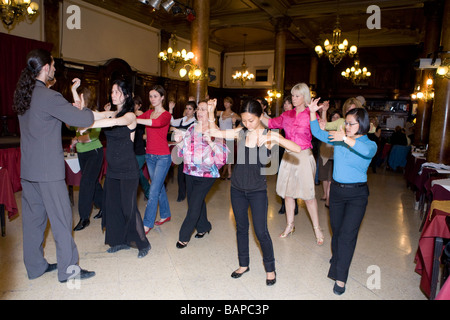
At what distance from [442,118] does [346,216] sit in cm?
378

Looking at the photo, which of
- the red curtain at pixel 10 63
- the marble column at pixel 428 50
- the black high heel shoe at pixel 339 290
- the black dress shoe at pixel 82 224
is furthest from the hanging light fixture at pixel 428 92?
the red curtain at pixel 10 63

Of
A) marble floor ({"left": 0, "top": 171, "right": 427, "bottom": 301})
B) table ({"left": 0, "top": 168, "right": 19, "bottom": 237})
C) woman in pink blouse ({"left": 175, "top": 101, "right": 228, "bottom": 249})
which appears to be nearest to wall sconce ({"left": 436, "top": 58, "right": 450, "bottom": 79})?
marble floor ({"left": 0, "top": 171, "right": 427, "bottom": 301})

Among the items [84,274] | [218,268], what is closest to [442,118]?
[218,268]

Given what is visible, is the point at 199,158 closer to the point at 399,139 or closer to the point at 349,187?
the point at 349,187

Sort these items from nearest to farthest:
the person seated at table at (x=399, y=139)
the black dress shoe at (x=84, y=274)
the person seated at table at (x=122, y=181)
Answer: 1. the black dress shoe at (x=84, y=274)
2. the person seated at table at (x=122, y=181)
3. the person seated at table at (x=399, y=139)

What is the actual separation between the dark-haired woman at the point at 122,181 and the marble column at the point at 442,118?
4.74 metres

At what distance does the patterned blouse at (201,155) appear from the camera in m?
3.17

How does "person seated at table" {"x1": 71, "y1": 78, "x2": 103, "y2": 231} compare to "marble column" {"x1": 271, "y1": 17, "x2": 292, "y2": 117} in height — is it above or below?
below

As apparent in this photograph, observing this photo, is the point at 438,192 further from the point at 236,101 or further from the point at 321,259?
the point at 236,101

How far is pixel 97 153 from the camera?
12.6ft

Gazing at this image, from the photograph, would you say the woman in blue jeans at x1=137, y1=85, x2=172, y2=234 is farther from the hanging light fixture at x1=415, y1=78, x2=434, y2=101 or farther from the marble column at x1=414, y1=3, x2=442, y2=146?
the marble column at x1=414, y1=3, x2=442, y2=146

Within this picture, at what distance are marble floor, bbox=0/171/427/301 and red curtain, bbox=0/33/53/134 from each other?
566cm

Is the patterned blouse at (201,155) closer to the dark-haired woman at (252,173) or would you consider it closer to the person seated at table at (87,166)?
the dark-haired woman at (252,173)

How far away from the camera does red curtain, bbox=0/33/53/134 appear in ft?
25.9
